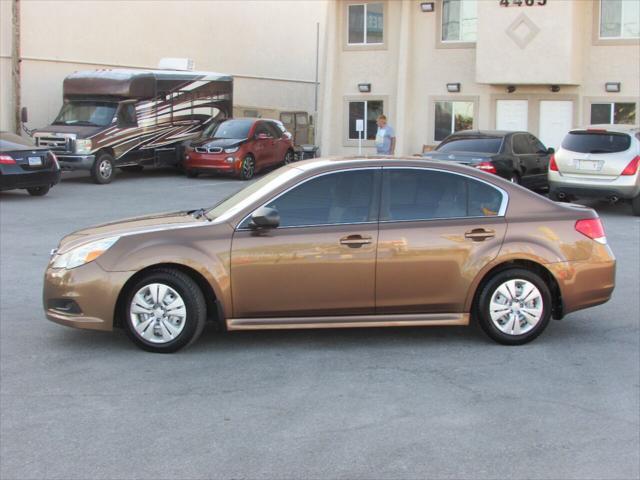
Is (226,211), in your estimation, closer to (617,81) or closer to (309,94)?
(617,81)

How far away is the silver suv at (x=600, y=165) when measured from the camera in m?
15.9

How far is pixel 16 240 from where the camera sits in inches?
504

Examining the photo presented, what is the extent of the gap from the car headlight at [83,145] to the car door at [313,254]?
1572 centimetres

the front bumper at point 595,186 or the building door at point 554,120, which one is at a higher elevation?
the building door at point 554,120

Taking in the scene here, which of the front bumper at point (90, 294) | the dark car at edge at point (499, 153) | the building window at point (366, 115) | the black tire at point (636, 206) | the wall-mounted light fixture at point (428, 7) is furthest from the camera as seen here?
the building window at point (366, 115)

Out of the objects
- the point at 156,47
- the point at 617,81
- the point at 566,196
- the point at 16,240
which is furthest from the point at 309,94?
the point at 16,240

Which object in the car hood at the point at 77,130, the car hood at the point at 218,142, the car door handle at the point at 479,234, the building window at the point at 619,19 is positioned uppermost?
the building window at the point at 619,19

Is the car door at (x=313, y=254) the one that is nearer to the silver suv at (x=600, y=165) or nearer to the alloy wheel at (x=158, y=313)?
the alloy wheel at (x=158, y=313)

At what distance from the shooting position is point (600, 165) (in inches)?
633

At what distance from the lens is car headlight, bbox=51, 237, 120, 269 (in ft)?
22.3

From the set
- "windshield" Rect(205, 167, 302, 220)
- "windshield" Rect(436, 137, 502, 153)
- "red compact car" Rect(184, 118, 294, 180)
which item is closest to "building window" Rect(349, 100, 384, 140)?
"red compact car" Rect(184, 118, 294, 180)

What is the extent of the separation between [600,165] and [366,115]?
12.3 metres

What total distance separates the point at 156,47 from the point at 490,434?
28266mm

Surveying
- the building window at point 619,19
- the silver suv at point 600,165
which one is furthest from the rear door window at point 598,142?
the building window at point 619,19
